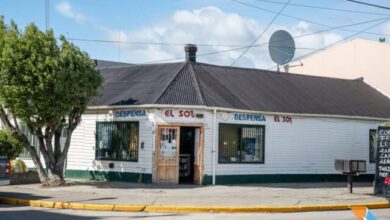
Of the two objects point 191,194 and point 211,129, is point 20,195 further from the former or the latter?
point 211,129

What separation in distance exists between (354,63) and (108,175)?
1577 centimetres

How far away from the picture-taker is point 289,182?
23.7 metres

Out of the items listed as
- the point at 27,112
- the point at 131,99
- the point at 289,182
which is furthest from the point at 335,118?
the point at 27,112

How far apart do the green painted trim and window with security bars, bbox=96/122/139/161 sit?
57 centimetres

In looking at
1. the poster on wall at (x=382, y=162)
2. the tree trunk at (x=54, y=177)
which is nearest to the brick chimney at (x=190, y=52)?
the tree trunk at (x=54, y=177)

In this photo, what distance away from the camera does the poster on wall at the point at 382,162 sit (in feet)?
61.4

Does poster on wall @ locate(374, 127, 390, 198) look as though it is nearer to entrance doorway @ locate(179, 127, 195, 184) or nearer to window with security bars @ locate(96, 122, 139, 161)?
entrance doorway @ locate(179, 127, 195, 184)

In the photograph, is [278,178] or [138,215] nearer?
[138,215]

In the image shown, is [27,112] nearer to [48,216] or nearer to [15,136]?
[15,136]

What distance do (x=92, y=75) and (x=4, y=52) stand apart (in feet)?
9.75

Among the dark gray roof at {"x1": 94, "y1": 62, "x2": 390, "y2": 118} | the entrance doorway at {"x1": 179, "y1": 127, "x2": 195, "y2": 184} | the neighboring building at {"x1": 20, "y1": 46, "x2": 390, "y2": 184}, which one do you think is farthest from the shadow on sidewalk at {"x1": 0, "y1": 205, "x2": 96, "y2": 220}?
the entrance doorway at {"x1": 179, "y1": 127, "x2": 195, "y2": 184}

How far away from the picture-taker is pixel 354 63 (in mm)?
31781

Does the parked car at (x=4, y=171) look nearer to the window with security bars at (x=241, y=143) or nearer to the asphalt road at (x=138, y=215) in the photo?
the asphalt road at (x=138, y=215)

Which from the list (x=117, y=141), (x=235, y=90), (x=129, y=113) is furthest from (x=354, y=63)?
(x=117, y=141)
